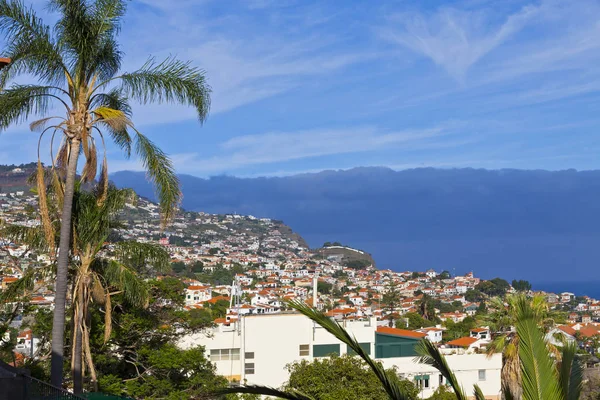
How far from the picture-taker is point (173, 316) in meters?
24.4

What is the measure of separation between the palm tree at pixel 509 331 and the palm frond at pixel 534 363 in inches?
336

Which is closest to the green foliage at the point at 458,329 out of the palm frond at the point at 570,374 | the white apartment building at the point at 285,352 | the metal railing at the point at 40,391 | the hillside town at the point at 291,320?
the hillside town at the point at 291,320

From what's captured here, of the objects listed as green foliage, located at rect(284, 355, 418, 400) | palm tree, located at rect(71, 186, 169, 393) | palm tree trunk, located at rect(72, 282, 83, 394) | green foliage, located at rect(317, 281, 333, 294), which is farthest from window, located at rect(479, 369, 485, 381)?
green foliage, located at rect(317, 281, 333, 294)

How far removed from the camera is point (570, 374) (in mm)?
8344

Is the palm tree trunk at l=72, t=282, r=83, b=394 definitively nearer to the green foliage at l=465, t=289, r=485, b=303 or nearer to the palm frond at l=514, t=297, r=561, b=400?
the palm frond at l=514, t=297, r=561, b=400

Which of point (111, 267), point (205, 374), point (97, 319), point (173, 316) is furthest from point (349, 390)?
point (111, 267)

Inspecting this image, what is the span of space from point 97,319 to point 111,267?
570 cm

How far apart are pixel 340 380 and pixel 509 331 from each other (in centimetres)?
602

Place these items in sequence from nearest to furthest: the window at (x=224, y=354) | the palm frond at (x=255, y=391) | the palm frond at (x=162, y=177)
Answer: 1. the palm frond at (x=255, y=391)
2. the palm frond at (x=162, y=177)
3. the window at (x=224, y=354)

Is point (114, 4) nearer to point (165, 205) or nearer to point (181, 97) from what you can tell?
point (181, 97)

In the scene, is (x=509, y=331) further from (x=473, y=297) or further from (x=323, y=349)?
(x=473, y=297)

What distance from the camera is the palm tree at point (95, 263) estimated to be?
15359 millimetres

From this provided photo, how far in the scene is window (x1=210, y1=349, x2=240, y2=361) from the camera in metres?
37.2

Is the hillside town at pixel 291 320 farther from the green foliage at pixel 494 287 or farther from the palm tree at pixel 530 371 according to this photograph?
the palm tree at pixel 530 371
